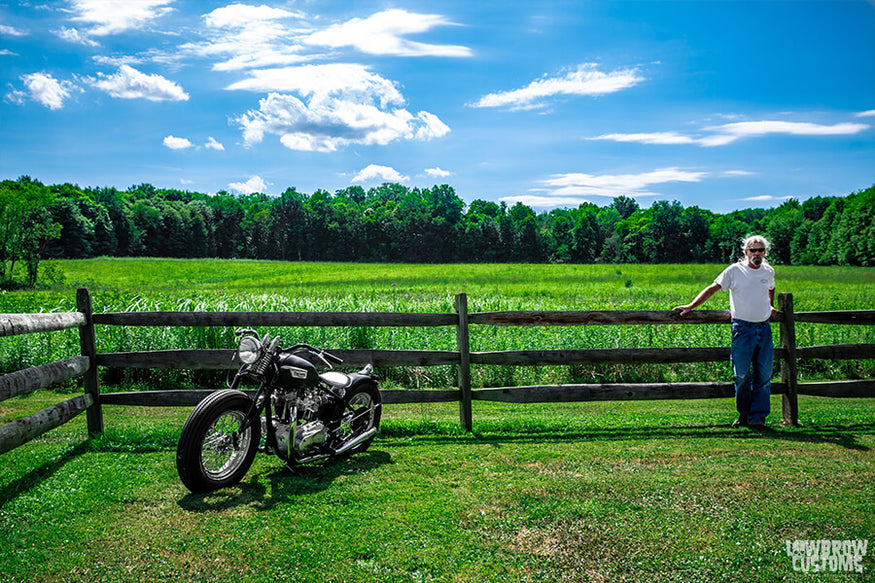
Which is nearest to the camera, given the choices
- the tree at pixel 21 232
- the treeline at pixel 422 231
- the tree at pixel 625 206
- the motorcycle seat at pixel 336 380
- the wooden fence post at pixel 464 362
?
the motorcycle seat at pixel 336 380

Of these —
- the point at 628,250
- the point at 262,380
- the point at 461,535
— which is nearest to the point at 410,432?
the point at 262,380

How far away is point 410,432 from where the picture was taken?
23.7 ft

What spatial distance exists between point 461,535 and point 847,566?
2471mm

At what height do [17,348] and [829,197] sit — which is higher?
[829,197]

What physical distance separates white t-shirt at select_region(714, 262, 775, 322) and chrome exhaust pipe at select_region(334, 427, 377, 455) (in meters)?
4.29

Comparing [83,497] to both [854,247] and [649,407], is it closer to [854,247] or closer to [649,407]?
[649,407]

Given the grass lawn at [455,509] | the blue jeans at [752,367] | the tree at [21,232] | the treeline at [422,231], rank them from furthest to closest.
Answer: the treeline at [422,231], the tree at [21,232], the blue jeans at [752,367], the grass lawn at [455,509]

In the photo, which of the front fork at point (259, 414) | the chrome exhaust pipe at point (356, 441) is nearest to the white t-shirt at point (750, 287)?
the chrome exhaust pipe at point (356, 441)

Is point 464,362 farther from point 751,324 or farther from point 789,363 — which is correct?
point 789,363

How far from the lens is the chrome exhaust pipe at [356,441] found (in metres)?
5.80

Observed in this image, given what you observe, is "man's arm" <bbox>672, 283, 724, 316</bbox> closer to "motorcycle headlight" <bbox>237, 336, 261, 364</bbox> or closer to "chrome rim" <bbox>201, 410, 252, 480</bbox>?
"motorcycle headlight" <bbox>237, 336, 261, 364</bbox>

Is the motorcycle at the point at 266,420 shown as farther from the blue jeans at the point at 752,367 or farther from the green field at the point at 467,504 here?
the blue jeans at the point at 752,367

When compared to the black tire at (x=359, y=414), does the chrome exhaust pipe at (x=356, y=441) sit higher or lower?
lower

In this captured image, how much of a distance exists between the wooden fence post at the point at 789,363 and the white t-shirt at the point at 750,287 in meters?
0.79
